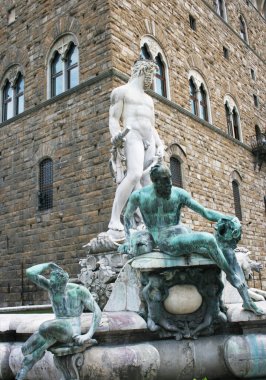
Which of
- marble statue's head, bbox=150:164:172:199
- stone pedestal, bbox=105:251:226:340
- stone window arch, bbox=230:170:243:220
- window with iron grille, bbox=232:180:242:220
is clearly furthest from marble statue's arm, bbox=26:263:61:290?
window with iron grille, bbox=232:180:242:220

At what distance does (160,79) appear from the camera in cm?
1313

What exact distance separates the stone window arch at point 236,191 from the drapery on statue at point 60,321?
43.4 ft

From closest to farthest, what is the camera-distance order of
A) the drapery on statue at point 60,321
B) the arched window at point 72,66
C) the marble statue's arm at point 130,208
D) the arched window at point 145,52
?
the drapery on statue at point 60,321, the marble statue's arm at point 130,208, the arched window at point 72,66, the arched window at point 145,52

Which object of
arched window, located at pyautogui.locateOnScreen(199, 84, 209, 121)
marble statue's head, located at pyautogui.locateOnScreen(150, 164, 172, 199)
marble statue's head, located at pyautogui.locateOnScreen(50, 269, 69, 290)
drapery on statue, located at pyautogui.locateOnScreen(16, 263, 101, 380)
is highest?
arched window, located at pyautogui.locateOnScreen(199, 84, 209, 121)

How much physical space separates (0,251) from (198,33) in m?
10.6

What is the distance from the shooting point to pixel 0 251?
1262 cm

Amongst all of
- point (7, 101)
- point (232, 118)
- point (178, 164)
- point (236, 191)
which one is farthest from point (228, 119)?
point (7, 101)

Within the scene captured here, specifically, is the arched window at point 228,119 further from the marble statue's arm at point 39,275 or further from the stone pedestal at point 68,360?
the stone pedestal at point 68,360

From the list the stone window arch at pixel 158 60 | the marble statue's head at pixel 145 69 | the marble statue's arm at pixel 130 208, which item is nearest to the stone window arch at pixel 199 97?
the stone window arch at pixel 158 60

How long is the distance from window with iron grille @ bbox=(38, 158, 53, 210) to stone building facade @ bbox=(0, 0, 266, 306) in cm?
14

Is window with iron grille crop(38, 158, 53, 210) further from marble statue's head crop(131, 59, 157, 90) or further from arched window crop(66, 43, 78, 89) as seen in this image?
marble statue's head crop(131, 59, 157, 90)

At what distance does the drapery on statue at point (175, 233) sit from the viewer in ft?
9.75

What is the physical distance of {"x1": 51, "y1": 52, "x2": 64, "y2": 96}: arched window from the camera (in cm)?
1254

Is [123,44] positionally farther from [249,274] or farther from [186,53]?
[249,274]
